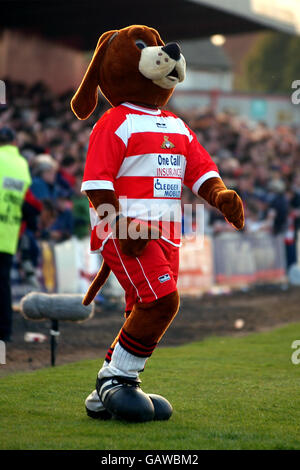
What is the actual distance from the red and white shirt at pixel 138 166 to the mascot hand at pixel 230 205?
0.28 meters

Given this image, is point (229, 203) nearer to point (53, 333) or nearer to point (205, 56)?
point (53, 333)

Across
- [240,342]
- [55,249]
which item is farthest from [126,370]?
[55,249]

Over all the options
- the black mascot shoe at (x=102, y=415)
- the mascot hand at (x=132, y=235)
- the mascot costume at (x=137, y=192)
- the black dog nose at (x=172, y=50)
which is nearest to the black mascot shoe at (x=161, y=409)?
the mascot costume at (x=137, y=192)

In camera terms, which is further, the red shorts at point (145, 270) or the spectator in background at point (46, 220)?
the spectator in background at point (46, 220)

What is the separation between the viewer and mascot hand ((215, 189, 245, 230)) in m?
5.00

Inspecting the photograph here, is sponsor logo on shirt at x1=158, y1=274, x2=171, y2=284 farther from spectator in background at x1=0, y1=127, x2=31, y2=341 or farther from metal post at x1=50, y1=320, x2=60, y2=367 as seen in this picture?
spectator in background at x1=0, y1=127, x2=31, y2=341

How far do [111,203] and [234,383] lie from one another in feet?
6.82

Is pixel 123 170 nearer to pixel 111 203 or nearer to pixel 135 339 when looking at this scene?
pixel 111 203

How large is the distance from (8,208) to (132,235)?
4.10m

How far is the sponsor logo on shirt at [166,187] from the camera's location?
5055mm

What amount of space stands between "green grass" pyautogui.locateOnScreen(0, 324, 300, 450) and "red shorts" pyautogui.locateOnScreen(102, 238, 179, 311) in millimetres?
738

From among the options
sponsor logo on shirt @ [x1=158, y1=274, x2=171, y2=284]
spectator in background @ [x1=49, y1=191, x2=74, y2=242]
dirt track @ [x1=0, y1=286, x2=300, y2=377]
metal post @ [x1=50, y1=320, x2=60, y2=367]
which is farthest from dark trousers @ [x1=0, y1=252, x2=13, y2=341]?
spectator in background @ [x1=49, y1=191, x2=74, y2=242]

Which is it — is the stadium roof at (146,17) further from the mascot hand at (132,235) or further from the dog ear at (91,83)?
the mascot hand at (132,235)
